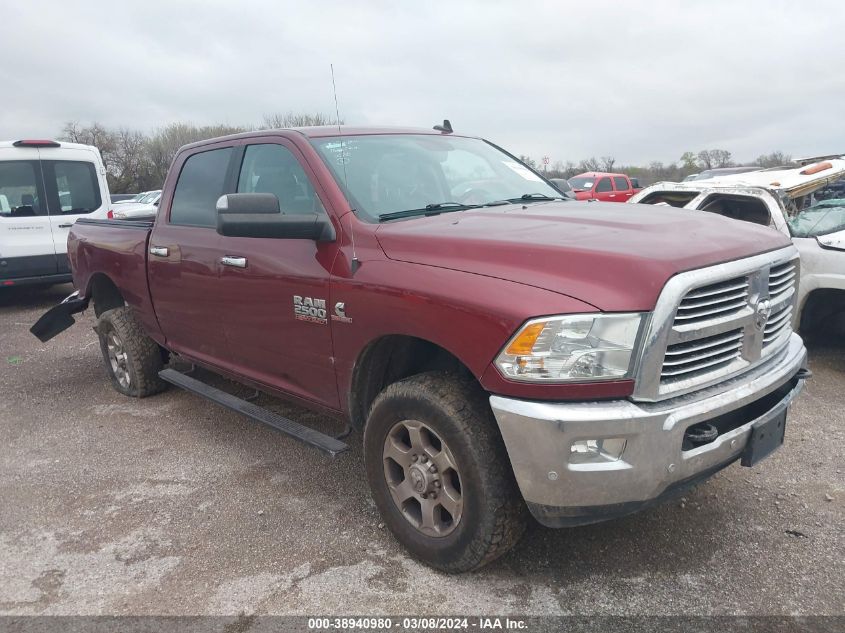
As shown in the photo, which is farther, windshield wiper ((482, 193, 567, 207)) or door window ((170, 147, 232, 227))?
door window ((170, 147, 232, 227))

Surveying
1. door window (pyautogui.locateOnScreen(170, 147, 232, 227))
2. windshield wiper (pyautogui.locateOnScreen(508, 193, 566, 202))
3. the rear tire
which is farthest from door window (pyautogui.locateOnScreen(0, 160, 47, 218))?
windshield wiper (pyautogui.locateOnScreen(508, 193, 566, 202))

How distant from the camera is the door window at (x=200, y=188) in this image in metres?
4.06

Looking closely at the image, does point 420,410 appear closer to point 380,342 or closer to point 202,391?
point 380,342

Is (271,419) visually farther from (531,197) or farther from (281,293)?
(531,197)

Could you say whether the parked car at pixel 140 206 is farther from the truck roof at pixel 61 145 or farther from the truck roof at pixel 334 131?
the truck roof at pixel 334 131

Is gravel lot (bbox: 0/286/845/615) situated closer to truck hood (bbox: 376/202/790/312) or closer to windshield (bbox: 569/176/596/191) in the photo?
truck hood (bbox: 376/202/790/312)

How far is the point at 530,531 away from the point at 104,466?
102 inches

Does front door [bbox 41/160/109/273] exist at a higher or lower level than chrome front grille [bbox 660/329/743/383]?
higher

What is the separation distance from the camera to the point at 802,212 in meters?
5.85

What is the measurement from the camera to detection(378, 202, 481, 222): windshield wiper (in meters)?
3.16

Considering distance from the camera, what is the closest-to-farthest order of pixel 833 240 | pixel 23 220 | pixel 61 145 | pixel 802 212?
pixel 833 240
pixel 802 212
pixel 23 220
pixel 61 145

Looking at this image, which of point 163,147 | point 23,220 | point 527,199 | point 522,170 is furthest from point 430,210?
point 163,147

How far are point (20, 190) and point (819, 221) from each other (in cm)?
950

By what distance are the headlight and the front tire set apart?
0.39 meters
